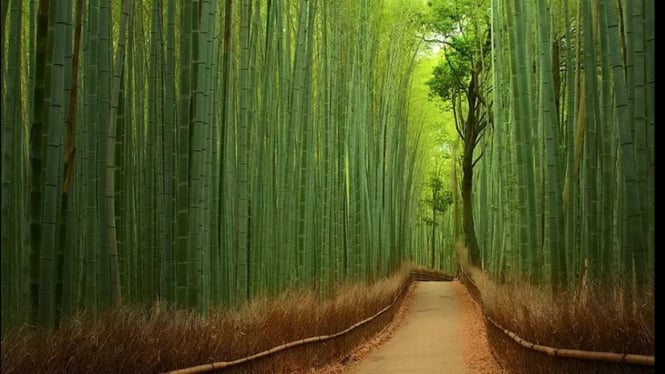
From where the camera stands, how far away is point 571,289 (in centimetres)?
416

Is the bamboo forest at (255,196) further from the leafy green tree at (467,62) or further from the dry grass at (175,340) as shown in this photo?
the leafy green tree at (467,62)

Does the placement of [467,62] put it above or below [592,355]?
above

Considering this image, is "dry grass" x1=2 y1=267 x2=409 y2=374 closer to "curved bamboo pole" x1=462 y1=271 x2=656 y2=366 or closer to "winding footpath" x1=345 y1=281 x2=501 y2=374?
"winding footpath" x1=345 y1=281 x2=501 y2=374

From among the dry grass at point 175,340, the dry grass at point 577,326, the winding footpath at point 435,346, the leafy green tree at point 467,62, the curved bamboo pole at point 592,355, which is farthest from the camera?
the leafy green tree at point 467,62

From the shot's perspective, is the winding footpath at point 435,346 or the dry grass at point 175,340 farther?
the winding footpath at point 435,346

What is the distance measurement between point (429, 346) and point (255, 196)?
3.03 m

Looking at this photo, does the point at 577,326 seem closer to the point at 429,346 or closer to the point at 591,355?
the point at 591,355

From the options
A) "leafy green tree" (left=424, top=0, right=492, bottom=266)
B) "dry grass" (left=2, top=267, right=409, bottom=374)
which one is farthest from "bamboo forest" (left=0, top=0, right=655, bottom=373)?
"leafy green tree" (left=424, top=0, right=492, bottom=266)

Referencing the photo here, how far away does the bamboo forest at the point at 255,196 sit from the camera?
9.09 feet

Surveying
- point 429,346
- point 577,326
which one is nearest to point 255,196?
point 577,326

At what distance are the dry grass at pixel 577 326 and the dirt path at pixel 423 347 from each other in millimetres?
1083

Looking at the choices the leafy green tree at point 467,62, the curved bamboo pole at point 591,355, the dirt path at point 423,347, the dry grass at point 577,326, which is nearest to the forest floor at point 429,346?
the dirt path at point 423,347

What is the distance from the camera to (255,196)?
5.50m
